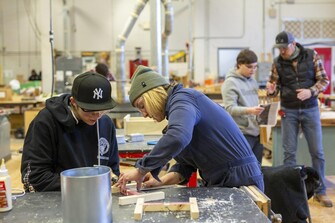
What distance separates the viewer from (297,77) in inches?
135

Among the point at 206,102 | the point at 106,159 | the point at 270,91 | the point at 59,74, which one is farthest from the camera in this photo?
the point at 59,74

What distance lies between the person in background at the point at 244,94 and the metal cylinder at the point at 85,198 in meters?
2.06

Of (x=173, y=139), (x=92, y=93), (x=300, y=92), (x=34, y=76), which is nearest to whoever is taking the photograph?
(x=173, y=139)

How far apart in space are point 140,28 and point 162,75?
5.31 m

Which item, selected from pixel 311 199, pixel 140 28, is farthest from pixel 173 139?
pixel 140 28

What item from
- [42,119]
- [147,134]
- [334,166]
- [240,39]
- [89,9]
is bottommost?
[334,166]

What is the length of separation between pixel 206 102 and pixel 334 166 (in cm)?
286

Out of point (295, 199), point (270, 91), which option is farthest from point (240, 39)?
point (295, 199)

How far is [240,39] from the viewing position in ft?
29.5

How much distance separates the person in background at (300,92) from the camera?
3.38 meters

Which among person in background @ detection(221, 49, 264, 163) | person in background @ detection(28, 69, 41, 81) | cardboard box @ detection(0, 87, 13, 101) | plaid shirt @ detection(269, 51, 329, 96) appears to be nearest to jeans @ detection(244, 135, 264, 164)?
person in background @ detection(221, 49, 264, 163)

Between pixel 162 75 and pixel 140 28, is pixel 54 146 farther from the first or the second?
pixel 140 28

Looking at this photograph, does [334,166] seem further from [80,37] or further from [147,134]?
[80,37]

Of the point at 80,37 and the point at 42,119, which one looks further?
the point at 80,37
